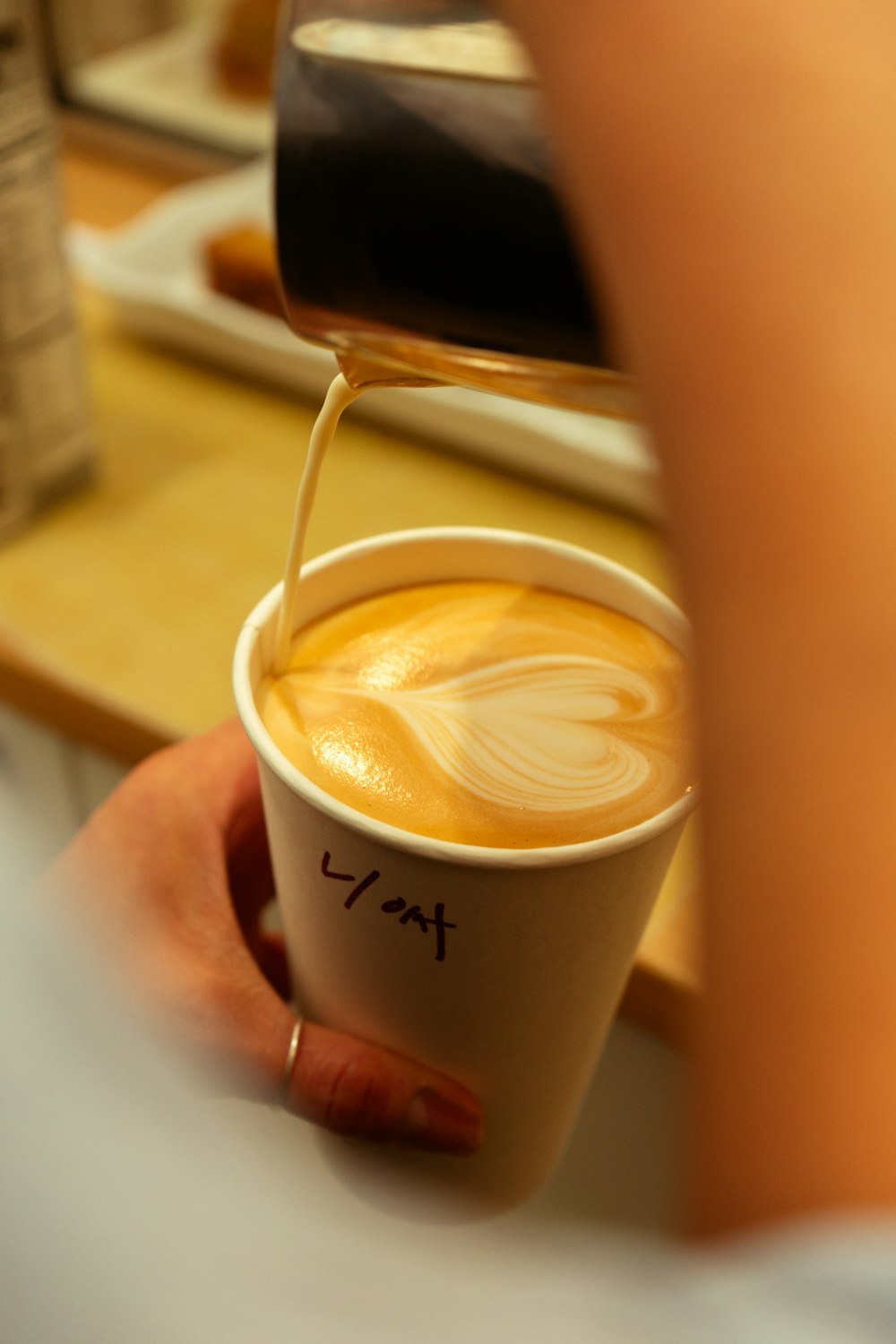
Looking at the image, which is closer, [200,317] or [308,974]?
[308,974]

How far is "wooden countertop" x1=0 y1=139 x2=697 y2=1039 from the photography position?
2.43 feet

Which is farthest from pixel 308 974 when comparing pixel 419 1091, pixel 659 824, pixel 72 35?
pixel 72 35

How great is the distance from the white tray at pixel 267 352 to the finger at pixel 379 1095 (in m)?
0.44

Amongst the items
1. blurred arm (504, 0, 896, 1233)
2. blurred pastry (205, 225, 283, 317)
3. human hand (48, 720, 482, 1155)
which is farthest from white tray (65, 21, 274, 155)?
blurred arm (504, 0, 896, 1233)

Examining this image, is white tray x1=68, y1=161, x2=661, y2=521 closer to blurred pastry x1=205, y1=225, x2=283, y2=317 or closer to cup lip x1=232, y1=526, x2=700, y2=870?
blurred pastry x1=205, y1=225, x2=283, y2=317

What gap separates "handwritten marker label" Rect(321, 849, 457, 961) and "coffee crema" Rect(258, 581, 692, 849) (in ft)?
0.08

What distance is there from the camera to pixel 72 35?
4.69ft

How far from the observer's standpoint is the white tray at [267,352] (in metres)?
0.92

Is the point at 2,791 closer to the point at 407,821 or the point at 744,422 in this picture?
the point at 407,821

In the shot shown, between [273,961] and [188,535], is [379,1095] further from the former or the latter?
[188,535]

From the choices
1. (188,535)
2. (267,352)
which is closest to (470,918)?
(188,535)

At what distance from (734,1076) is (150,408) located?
92 centimetres

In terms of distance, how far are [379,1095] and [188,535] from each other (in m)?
0.51

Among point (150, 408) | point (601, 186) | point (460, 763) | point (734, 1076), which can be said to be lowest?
point (150, 408)
